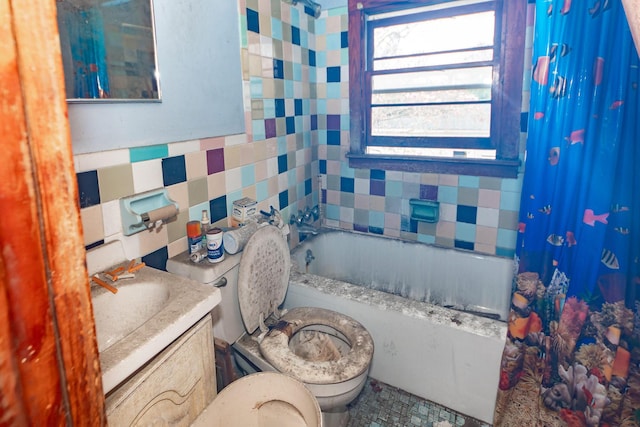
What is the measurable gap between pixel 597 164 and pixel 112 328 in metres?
1.68

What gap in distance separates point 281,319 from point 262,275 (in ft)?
0.70

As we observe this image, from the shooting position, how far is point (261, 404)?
3.51 feet

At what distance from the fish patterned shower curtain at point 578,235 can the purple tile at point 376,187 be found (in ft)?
2.98

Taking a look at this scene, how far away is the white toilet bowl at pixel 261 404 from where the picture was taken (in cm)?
101

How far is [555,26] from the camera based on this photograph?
4.84 ft

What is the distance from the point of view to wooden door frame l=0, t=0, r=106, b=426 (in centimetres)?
36

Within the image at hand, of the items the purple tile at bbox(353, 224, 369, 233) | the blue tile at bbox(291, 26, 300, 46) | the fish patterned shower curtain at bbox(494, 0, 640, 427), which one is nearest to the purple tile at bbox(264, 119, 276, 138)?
the blue tile at bbox(291, 26, 300, 46)

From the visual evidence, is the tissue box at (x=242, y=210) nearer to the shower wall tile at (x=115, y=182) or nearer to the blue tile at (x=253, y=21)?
the shower wall tile at (x=115, y=182)

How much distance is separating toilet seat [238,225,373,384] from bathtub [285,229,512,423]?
15cm

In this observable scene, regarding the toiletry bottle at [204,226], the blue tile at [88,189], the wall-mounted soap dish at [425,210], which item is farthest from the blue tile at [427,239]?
the blue tile at [88,189]

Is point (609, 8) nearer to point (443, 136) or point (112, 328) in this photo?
point (443, 136)

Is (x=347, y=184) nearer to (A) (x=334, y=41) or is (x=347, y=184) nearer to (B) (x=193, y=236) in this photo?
(A) (x=334, y=41)

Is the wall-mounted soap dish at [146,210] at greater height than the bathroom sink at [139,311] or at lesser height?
greater

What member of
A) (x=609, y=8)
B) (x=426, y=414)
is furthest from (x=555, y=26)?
(x=426, y=414)
